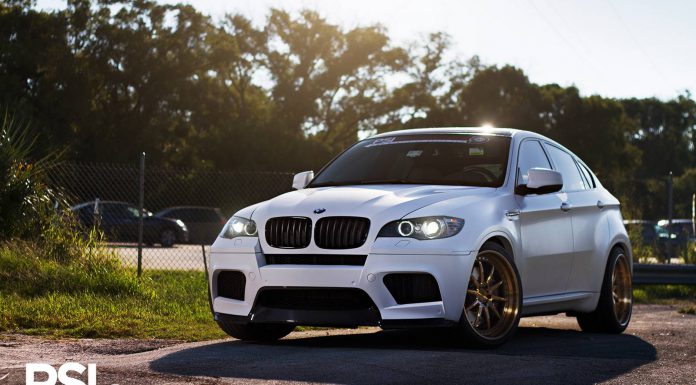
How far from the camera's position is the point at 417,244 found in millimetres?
7824

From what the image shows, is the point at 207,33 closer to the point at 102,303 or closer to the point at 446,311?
the point at 102,303

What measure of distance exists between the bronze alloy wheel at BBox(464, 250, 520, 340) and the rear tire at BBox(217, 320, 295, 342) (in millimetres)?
1680

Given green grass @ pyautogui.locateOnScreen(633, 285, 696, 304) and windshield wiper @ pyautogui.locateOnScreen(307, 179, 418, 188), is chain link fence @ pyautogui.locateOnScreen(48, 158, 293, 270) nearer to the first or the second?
green grass @ pyautogui.locateOnScreen(633, 285, 696, 304)

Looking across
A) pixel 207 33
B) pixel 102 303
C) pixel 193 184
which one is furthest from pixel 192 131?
pixel 102 303

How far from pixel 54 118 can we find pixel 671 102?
7259 centimetres

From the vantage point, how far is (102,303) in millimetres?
11789

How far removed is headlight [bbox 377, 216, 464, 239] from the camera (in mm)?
7875

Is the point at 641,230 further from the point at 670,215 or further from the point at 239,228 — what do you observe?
the point at 239,228

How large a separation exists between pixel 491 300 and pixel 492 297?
0.08ft

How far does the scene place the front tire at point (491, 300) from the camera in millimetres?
8195

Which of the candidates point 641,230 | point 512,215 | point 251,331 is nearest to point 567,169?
point 512,215

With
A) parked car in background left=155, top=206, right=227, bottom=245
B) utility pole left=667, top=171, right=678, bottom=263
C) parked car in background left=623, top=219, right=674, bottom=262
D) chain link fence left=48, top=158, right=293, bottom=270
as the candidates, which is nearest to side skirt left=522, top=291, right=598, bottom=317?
utility pole left=667, top=171, right=678, bottom=263

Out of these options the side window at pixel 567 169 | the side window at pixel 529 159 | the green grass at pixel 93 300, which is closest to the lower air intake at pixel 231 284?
the green grass at pixel 93 300

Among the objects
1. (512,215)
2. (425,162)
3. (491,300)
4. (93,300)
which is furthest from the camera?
(93,300)
